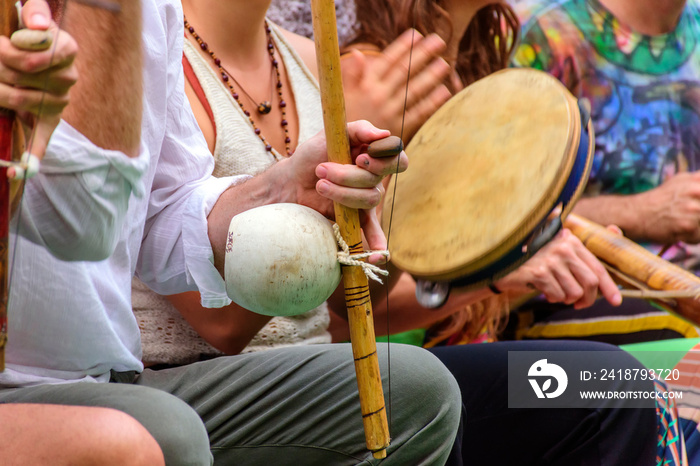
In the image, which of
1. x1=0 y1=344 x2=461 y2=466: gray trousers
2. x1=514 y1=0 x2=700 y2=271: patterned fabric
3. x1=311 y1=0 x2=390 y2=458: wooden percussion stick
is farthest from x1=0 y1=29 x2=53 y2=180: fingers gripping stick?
x1=514 y1=0 x2=700 y2=271: patterned fabric

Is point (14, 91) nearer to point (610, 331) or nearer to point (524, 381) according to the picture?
point (524, 381)

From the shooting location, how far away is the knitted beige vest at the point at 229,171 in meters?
0.98

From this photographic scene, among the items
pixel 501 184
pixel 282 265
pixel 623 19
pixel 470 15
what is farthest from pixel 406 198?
pixel 623 19

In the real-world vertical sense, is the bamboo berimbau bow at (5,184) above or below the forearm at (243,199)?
above

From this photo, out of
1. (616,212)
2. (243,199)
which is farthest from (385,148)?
(616,212)

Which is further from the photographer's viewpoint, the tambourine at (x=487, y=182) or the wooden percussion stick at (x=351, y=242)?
the tambourine at (x=487, y=182)

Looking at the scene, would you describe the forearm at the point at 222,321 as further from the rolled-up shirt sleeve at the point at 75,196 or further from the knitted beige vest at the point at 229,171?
the rolled-up shirt sleeve at the point at 75,196

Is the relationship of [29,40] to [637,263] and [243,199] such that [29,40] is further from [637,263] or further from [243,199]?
[637,263]

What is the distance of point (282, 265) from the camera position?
0.62 metres

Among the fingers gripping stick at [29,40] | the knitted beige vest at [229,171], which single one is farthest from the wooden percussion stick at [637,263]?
the fingers gripping stick at [29,40]

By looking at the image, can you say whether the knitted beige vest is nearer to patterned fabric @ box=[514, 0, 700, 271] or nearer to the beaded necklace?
the beaded necklace

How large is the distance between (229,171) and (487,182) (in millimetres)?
325

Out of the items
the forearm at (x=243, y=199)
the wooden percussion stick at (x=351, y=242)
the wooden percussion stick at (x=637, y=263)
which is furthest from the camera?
the wooden percussion stick at (x=637, y=263)

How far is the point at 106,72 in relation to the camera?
1.61 ft
